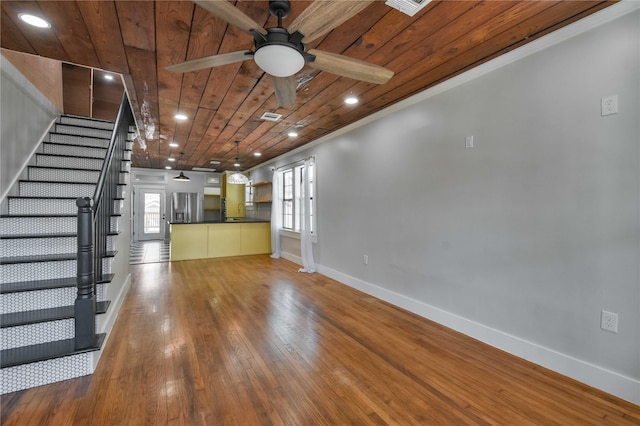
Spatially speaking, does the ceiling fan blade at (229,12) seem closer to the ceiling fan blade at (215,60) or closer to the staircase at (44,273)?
the ceiling fan blade at (215,60)

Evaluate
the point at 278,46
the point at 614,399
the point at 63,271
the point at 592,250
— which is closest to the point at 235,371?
the point at 63,271

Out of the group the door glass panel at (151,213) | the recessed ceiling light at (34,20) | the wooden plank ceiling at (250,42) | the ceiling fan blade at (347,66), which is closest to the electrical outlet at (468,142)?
the wooden plank ceiling at (250,42)

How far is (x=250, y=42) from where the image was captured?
6.99 feet

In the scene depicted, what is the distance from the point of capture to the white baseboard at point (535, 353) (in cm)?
182

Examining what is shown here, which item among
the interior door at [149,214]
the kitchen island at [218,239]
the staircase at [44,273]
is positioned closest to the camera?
the staircase at [44,273]

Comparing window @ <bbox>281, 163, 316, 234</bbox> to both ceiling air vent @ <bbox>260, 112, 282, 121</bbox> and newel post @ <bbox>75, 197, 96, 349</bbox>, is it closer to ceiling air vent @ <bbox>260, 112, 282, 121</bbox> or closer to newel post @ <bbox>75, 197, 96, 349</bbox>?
ceiling air vent @ <bbox>260, 112, 282, 121</bbox>

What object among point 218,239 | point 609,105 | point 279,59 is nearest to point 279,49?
point 279,59

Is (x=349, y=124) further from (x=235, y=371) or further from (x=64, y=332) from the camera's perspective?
(x=64, y=332)

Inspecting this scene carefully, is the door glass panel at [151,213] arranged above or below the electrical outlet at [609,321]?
above

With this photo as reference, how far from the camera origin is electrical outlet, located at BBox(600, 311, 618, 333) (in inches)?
73.1

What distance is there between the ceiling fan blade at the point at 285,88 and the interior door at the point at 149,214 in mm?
9177

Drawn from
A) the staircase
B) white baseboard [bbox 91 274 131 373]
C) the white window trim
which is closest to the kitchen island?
the white window trim

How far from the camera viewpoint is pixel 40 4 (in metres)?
1.76

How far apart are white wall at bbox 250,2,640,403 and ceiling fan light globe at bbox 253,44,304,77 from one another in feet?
6.35
